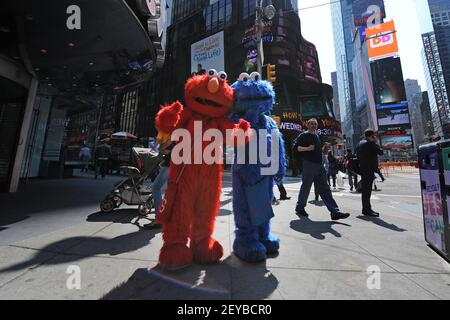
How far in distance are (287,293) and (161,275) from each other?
3.42 ft

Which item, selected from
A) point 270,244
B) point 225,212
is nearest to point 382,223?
point 270,244

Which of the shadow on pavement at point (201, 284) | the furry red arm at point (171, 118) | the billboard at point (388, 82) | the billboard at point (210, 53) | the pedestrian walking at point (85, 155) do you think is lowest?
the shadow on pavement at point (201, 284)

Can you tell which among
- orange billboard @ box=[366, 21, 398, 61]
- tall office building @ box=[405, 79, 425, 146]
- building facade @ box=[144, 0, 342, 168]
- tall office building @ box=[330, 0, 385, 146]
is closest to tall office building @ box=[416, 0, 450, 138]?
tall office building @ box=[405, 79, 425, 146]

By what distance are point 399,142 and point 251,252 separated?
233ft

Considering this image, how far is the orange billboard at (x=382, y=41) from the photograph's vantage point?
2534 inches

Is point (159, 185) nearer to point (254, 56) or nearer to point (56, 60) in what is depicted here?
point (56, 60)

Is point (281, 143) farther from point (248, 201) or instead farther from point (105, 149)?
point (105, 149)

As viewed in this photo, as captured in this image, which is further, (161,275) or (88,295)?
(161,275)

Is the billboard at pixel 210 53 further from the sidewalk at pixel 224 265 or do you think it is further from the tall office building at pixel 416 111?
the tall office building at pixel 416 111

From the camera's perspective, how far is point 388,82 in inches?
2427

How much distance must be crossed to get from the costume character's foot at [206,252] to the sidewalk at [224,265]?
7cm

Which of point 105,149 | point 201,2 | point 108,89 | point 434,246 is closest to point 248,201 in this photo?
point 434,246

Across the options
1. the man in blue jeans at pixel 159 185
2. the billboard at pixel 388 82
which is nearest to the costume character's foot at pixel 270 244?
the man in blue jeans at pixel 159 185

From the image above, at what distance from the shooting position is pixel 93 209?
513cm
